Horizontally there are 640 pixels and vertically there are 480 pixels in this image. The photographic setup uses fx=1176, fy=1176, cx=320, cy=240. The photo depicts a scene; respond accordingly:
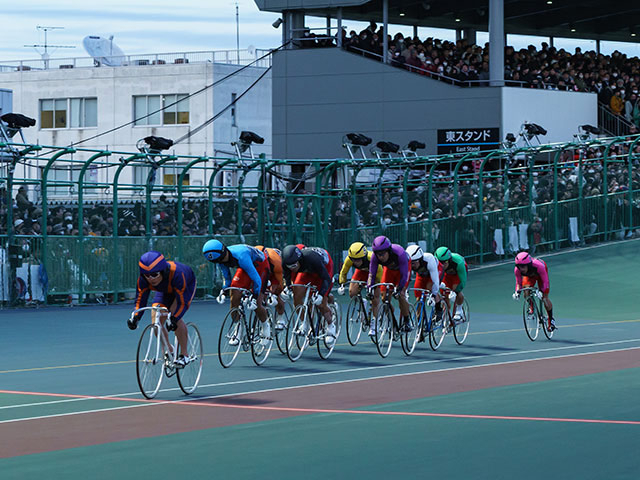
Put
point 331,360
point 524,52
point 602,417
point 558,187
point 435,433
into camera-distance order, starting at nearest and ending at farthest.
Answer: point 435,433
point 602,417
point 331,360
point 558,187
point 524,52

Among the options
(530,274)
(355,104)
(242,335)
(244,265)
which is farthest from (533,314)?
(355,104)

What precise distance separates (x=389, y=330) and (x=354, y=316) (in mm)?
819

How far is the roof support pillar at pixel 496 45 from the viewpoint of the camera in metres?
38.7

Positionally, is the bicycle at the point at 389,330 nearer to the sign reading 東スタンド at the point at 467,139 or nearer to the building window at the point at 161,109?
the sign reading 東スタンド at the point at 467,139

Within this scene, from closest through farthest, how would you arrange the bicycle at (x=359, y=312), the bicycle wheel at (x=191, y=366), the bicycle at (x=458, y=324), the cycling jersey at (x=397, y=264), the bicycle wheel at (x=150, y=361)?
the bicycle wheel at (x=150, y=361) < the bicycle wheel at (x=191, y=366) < the cycling jersey at (x=397, y=264) < the bicycle at (x=359, y=312) < the bicycle at (x=458, y=324)

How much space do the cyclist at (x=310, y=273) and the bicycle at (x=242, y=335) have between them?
0.65 m

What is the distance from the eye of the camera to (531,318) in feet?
57.5

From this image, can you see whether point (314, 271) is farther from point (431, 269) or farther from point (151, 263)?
point (151, 263)

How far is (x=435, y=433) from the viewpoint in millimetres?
9266

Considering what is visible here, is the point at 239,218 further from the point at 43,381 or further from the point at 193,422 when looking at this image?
the point at 193,422

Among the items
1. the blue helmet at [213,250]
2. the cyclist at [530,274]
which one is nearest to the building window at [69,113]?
the cyclist at [530,274]

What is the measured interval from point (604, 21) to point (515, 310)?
102 feet

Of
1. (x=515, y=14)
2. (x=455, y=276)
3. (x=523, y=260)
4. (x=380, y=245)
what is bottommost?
(x=455, y=276)

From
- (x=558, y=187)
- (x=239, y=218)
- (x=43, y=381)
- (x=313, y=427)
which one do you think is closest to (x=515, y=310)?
(x=239, y=218)
